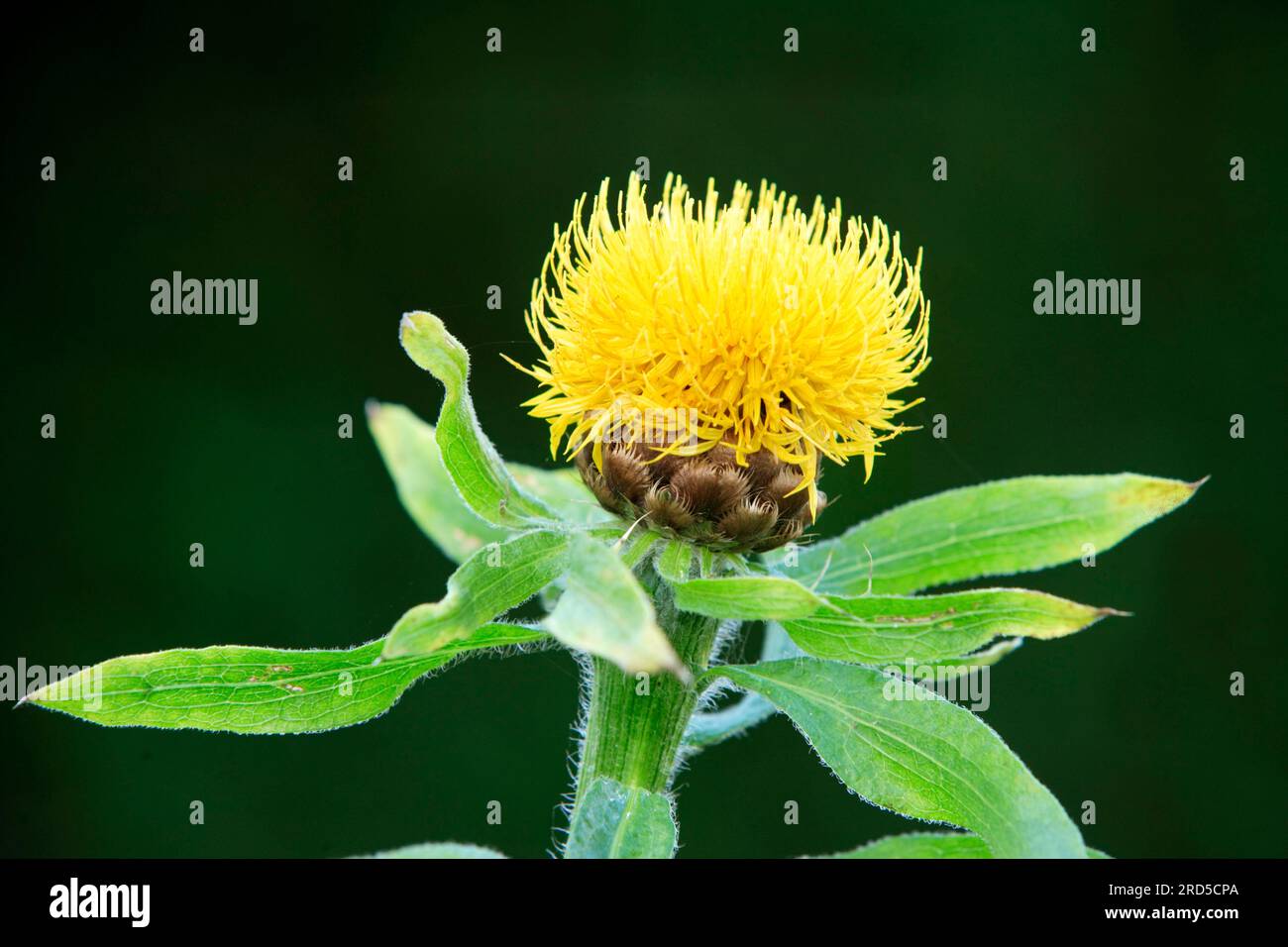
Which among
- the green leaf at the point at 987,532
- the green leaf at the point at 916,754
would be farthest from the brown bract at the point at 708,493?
the green leaf at the point at 916,754

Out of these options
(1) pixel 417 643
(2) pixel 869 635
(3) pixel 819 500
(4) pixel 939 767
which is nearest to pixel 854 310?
(3) pixel 819 500

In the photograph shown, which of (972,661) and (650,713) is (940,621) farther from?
(650,713)

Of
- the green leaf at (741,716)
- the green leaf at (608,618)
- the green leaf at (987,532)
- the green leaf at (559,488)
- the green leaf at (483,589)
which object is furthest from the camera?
the green leaf at (559,488)

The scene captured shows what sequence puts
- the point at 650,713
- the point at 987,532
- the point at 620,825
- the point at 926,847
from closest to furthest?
the point at 620,825 → the point at 650,713 → the point at 926,847 → the point at 987,532
